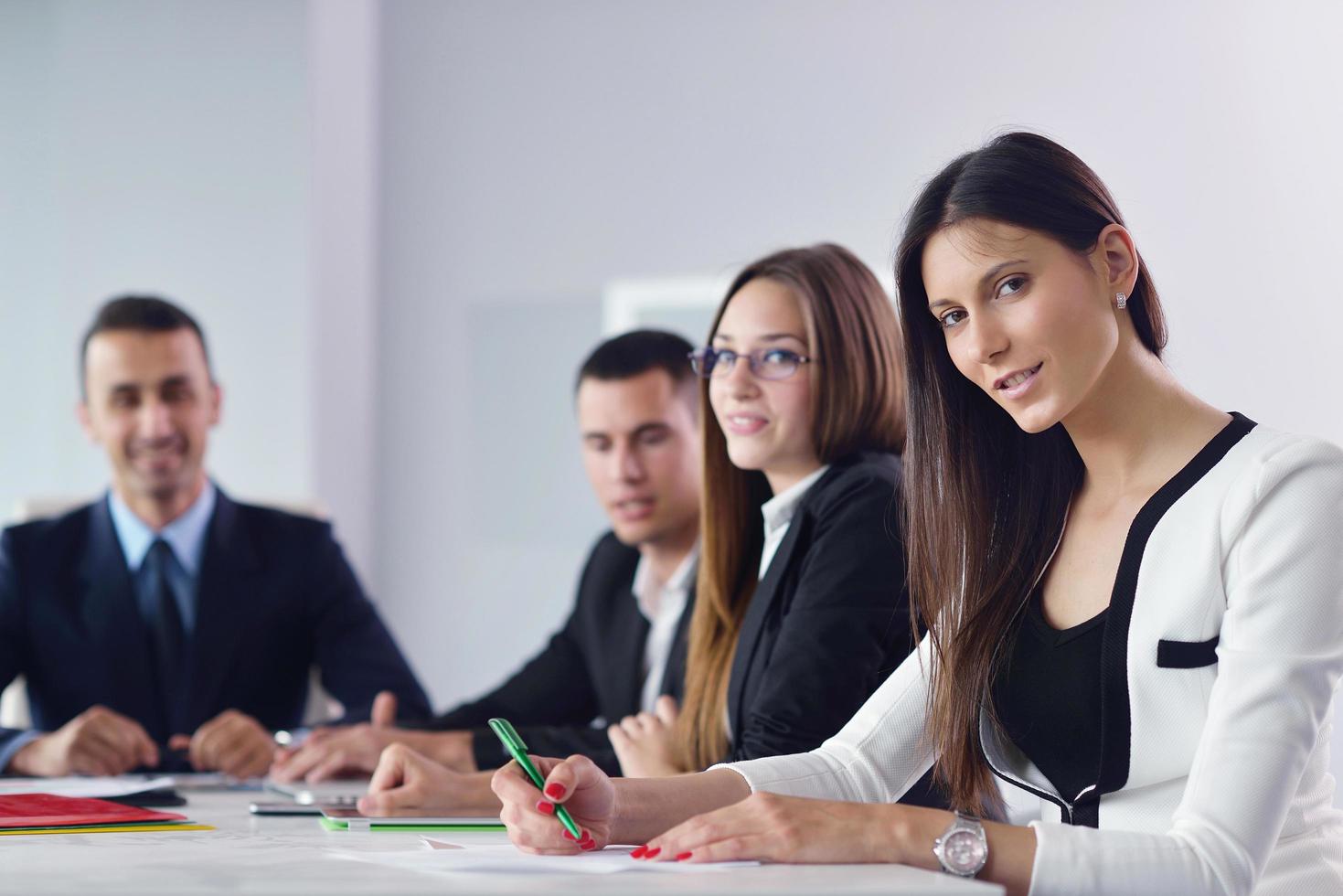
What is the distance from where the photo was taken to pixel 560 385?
5012 millimetres

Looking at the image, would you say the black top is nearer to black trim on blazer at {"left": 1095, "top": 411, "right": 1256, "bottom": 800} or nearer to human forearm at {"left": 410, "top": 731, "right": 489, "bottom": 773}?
black trim on blazer at {"left": 1095, "top": 411, "right": 1256, "bottom": 800}

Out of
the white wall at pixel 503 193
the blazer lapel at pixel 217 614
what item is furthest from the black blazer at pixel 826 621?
the white wall at pixel 503 193

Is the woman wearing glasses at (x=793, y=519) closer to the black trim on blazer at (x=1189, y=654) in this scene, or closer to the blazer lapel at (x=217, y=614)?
the black trim on blazer at (x=1189, y=654)

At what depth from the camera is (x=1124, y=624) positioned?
4.52 feet

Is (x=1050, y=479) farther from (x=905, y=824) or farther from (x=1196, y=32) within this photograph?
(x=1196, y=32)

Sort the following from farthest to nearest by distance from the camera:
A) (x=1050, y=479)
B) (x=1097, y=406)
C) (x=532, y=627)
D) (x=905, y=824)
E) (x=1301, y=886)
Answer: (x=532, y=627) → (x=1050, y=479) → (x=1097, y=406) → (x=1301, y=886) → (x=905, y=824)

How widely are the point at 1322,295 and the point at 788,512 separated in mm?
2581

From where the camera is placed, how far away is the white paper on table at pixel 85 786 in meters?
1.80

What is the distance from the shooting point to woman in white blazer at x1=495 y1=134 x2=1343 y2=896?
3.82 feet

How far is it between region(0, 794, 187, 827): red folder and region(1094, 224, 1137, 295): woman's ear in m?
1.20

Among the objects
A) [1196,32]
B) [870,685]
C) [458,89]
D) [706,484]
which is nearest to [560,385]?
[458,89]

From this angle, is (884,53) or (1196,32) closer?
(1196,32)

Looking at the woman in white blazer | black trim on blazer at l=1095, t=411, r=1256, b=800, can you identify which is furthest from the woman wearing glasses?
black trim on blazer at l=1095, t=411, r=1256, b=800

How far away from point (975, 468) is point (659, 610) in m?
1.17
